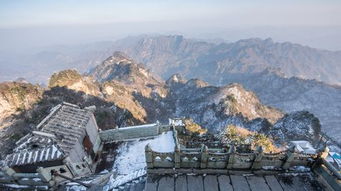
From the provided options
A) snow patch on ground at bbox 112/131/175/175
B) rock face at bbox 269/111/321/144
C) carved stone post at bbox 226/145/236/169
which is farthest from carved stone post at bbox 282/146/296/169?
rock face at bbox 269/111/321/144

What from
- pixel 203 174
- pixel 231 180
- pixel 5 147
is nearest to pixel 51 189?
pixel 203 174

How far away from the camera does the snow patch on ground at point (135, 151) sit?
84.4 feet

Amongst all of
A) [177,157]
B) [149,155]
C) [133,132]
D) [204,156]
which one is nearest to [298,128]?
[133,132]

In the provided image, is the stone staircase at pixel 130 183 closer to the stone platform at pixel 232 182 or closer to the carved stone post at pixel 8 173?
the stone platform at pixel 232 182

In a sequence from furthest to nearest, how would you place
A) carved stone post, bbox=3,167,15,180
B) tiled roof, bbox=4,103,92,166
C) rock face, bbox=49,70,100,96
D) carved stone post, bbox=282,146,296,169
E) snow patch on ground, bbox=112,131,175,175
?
rock face, bbox=49,70,100,96
snow patch on ground, bbox=112,131,175,175
tiled roof, bbox=4,103,92,166
carved stone post, bbox=3,167,15,180
carved stone post, bbox=282,146,296,169

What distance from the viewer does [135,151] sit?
2869 cm

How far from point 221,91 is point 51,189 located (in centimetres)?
13232

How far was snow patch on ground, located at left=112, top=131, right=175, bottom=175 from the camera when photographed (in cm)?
2573

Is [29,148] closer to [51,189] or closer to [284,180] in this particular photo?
[51,189]

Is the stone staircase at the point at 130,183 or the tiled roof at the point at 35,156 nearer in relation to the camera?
the stone staircase at the point at 130,183

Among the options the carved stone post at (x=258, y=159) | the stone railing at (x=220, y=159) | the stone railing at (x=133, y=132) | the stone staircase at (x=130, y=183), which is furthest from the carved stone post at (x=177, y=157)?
the stone railing at (x=133, y=132)

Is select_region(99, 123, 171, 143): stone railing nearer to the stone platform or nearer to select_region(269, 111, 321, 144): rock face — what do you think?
the stone platform

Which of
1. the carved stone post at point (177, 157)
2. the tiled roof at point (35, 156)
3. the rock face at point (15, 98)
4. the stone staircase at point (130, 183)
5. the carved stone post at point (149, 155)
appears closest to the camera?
the carved stone post at point (149, 155)

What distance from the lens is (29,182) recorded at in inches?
739
